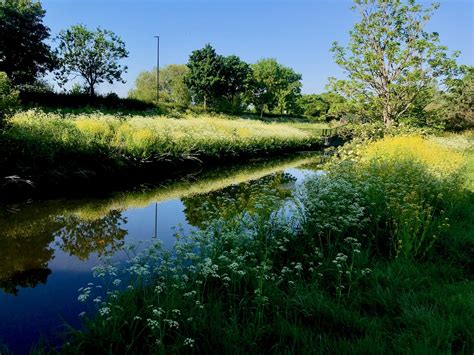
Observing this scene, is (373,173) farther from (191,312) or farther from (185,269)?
(191,312)

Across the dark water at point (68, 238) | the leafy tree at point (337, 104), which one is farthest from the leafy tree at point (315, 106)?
the dark water at point (68, 238)

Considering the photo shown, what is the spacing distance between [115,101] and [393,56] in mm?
31071

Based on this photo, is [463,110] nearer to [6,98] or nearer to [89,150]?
[89,150]

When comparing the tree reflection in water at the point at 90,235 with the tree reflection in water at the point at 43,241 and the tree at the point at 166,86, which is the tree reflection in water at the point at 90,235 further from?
the tree at the point at 166,86

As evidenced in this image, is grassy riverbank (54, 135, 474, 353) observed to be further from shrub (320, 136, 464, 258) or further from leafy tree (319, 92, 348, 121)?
leafy tree (319, 92, 348, 121)

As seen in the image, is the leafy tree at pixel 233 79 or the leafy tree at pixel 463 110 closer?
the leafy tree at pixel 463 110

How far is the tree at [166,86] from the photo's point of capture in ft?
237

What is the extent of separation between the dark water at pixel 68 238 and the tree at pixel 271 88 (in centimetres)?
5777

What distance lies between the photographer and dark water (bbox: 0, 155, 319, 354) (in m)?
4.60

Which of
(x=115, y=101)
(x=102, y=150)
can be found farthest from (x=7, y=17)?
(x=102, y=150)

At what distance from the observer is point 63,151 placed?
1147 cm

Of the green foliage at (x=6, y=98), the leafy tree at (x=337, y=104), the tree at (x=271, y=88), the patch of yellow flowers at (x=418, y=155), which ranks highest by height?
the tree at (x=271, y=88)

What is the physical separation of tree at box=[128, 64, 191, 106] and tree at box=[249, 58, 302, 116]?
13128 mm

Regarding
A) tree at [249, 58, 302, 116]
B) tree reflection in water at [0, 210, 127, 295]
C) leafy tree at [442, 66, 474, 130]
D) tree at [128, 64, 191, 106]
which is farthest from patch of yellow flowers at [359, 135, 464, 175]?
tree at [128, 64, 191, 106]
